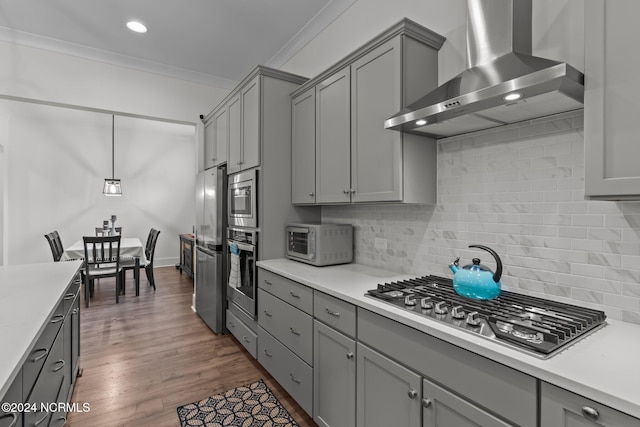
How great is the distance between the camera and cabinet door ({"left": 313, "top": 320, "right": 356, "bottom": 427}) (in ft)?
5.48

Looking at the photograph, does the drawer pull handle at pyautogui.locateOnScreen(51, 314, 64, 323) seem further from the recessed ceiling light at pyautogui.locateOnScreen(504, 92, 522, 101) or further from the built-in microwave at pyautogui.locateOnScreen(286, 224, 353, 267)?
the recessed ceiling light at pyautogui.locateOnScreen(504, 92, 522, 101)

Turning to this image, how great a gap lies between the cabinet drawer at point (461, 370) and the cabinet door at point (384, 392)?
0.17 feet

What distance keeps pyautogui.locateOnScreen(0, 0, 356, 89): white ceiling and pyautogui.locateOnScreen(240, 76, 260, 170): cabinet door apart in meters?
0.76

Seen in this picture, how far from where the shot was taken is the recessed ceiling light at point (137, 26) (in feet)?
10.4

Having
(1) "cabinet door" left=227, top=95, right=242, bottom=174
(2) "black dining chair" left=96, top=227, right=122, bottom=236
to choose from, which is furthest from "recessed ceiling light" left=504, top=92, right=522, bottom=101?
(2) "black dining chair" left=96, top=227, right=122, bottom=236

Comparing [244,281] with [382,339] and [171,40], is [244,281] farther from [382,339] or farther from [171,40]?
[171,40]

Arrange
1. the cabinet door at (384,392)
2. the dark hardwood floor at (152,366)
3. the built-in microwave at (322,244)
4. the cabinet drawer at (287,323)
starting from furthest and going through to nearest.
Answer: the built-in microwave at (322,244)
the dark hardwood floor at (152,366)
the cabinet drawer at (287,323)
the cabinet door at (384,392)

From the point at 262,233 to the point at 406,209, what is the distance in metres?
1.20

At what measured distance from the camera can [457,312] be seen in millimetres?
1290

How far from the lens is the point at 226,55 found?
12.5ft

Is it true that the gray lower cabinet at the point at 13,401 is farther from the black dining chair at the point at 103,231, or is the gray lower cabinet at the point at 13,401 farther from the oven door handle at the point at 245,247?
the black dining chair at the point at 103,231

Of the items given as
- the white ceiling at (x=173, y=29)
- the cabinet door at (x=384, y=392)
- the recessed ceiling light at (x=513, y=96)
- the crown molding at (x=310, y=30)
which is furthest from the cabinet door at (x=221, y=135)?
the recessed ceiling light at (x=513, y=96)

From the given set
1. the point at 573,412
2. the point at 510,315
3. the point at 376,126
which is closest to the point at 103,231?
the point at 376,126

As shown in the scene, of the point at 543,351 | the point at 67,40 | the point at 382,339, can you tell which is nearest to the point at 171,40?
the point at 67,40
